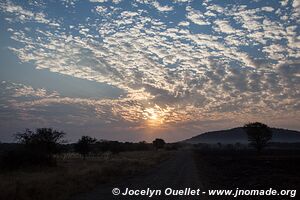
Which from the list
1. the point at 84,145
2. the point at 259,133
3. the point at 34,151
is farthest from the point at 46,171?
the point at 259,133

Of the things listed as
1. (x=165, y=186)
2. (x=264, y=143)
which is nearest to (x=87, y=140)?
(x=264, y=143)

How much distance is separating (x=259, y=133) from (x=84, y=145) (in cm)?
5087

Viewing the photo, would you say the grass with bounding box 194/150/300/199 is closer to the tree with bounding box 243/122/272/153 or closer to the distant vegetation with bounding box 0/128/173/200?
the distant vegetation with bounding box 0/128/173/200

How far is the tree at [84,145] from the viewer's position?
270ft

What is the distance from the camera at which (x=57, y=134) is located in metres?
56.4

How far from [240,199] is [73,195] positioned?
28.9 feet

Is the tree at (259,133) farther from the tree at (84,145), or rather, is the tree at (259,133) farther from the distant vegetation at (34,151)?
the distant vegetation at (34,151)

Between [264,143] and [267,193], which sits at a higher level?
[264,143]

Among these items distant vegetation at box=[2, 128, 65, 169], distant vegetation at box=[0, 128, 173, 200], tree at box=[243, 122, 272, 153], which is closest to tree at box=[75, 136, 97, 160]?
distant vegetation at box=[0, 128, 173, 200]

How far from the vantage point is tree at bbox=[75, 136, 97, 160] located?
270 feet

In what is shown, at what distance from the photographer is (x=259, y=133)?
10925cm

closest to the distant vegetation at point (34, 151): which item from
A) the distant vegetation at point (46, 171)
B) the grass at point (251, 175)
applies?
the distant vegetation at point (46, 171)

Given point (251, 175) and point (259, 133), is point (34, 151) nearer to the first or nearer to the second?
point (251, 175)

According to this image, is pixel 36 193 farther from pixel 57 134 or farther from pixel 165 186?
pixel 57 134
